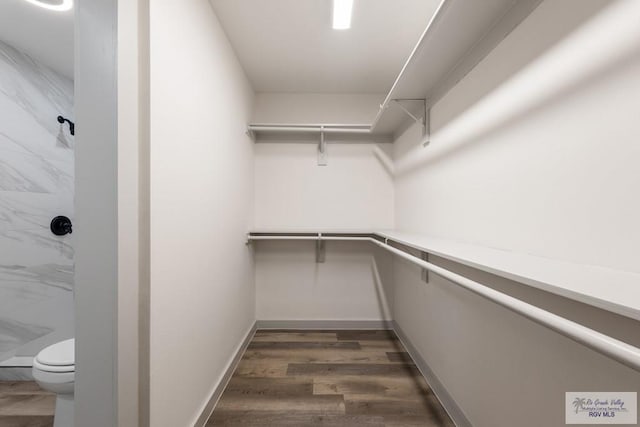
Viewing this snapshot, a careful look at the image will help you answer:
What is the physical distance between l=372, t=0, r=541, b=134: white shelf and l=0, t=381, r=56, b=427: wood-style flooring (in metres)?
2.74

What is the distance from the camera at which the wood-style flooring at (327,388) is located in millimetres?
Result: 1345

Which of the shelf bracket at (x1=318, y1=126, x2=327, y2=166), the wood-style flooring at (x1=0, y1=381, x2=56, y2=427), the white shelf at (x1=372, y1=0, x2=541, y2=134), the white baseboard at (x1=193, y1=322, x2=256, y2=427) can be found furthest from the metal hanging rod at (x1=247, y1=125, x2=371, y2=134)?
the wood-style flooring at (x1=0, y1=381, x2=56, y2=427)

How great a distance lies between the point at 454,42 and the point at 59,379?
2.36 metres

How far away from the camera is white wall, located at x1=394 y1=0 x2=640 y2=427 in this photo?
604mm

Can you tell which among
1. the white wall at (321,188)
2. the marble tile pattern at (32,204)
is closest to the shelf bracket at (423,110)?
the white wall at (321,188)

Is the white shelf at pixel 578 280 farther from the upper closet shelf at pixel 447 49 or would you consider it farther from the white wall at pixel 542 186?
the upper closet shelf at pixel 447 49

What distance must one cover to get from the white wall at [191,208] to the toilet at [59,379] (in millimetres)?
548

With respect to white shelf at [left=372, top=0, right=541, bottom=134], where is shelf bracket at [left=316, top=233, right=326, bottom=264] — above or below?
below

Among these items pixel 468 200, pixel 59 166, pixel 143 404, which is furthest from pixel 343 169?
pixel 59 166

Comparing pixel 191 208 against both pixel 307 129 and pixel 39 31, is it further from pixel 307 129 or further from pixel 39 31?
pixel 39 31

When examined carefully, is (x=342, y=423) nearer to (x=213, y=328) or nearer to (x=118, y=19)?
(x=213, y=328)
